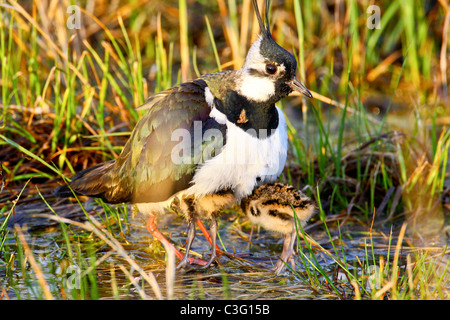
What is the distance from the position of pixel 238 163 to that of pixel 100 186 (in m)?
0.95

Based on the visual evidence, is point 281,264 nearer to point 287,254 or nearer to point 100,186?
point 287,254

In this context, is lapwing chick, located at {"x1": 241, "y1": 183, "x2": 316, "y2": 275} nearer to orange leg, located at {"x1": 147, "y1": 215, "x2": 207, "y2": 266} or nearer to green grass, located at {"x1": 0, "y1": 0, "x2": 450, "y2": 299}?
green grass, located at {"x1": 0, "y1": 0, "x2": 450, "y2": 299}

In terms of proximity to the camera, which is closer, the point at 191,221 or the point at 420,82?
the point at 191,221

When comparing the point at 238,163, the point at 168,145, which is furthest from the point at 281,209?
the point at 168,145

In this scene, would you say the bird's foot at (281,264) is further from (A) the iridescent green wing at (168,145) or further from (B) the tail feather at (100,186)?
(B) the tail feather at (100,186)

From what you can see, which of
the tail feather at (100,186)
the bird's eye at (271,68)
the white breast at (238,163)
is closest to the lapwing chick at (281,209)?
the white breast at (238,163)

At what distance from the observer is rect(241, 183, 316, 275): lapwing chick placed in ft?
12.7

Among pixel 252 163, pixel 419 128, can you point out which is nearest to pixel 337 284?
pixel 252 163

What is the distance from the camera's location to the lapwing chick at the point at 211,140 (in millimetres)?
3768

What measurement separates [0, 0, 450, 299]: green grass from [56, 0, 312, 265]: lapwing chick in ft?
1.27

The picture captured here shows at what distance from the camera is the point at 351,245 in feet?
14.1

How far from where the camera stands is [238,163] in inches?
148

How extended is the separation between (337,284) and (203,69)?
4313 millimetres

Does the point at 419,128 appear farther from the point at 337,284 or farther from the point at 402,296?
the point at 402,296
